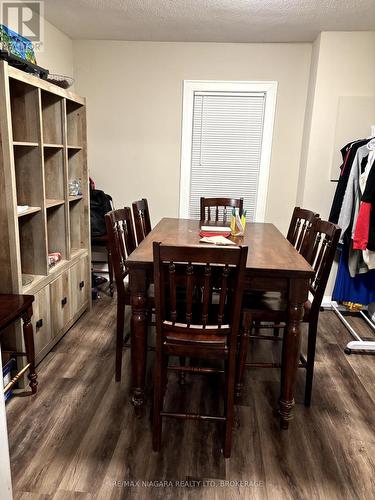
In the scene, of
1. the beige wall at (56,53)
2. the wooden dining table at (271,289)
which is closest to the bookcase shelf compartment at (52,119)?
the beige wall at (56,53)

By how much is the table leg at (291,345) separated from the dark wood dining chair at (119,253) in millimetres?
948

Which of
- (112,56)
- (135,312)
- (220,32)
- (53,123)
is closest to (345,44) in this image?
(220,32)

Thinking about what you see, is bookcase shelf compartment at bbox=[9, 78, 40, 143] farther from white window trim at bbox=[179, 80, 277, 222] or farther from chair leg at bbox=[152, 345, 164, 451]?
white window trim at bbox=[179, 80, 277, 222]

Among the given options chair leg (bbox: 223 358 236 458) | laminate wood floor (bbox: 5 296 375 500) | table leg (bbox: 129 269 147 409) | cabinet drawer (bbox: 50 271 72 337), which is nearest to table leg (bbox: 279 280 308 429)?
laminate wood floor (bbox: 5 296 375 500)

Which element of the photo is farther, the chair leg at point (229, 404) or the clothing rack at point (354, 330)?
the clothing rack at point (354, 330)

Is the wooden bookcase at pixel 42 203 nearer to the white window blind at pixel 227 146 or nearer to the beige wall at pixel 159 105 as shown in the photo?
the beige wall at pixel 159 105

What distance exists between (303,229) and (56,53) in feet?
8.70

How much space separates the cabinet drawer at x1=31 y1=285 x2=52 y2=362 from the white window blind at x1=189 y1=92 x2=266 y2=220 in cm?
196

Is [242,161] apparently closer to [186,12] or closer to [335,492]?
[186,12]

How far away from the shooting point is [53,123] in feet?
7.93

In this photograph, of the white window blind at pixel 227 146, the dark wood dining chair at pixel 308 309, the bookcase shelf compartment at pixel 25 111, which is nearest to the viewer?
the dark wood dining chair at pixel 308 309

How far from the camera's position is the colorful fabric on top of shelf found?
6.37ft

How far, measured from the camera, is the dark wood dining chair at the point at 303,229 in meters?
2.21

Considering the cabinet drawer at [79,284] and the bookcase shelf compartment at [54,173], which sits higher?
the bookcase shelf compartment at [54,173]
